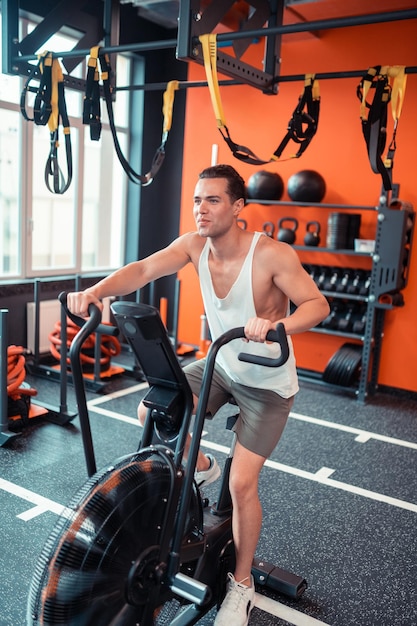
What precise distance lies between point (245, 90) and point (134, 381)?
2.93 metres

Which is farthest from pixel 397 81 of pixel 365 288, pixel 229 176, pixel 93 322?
pixel 365 288

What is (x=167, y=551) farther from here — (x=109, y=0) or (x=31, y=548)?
(x=109, y=0)

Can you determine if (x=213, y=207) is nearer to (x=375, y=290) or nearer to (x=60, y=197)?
(x=375, y=290)

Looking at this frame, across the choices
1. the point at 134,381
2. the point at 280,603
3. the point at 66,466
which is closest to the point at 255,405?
the point at 280,603

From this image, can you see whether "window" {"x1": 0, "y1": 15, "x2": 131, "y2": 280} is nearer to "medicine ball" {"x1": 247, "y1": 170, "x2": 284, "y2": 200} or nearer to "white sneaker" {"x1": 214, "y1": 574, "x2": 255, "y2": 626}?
"medicine ball" {"x1": 247, "y1": 170, "x2": 284, "y2": 200}

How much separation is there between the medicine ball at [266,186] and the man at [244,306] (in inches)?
119

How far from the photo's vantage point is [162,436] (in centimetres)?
186

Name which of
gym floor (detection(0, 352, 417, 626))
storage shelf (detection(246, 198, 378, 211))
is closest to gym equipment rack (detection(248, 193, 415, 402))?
storage shelf (detection(246, 198, 378, 211))

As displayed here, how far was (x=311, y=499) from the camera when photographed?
309 cm

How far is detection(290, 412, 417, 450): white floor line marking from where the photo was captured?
13.1 ft

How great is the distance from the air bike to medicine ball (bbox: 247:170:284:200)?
3.53 metres

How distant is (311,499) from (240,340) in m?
1.36

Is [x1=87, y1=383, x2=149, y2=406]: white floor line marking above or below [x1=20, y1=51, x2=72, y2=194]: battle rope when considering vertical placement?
below

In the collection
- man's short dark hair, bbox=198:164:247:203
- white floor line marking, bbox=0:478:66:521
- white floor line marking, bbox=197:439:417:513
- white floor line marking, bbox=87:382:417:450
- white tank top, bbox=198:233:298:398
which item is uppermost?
man's short dark hair, bbox=198:164:247:203
